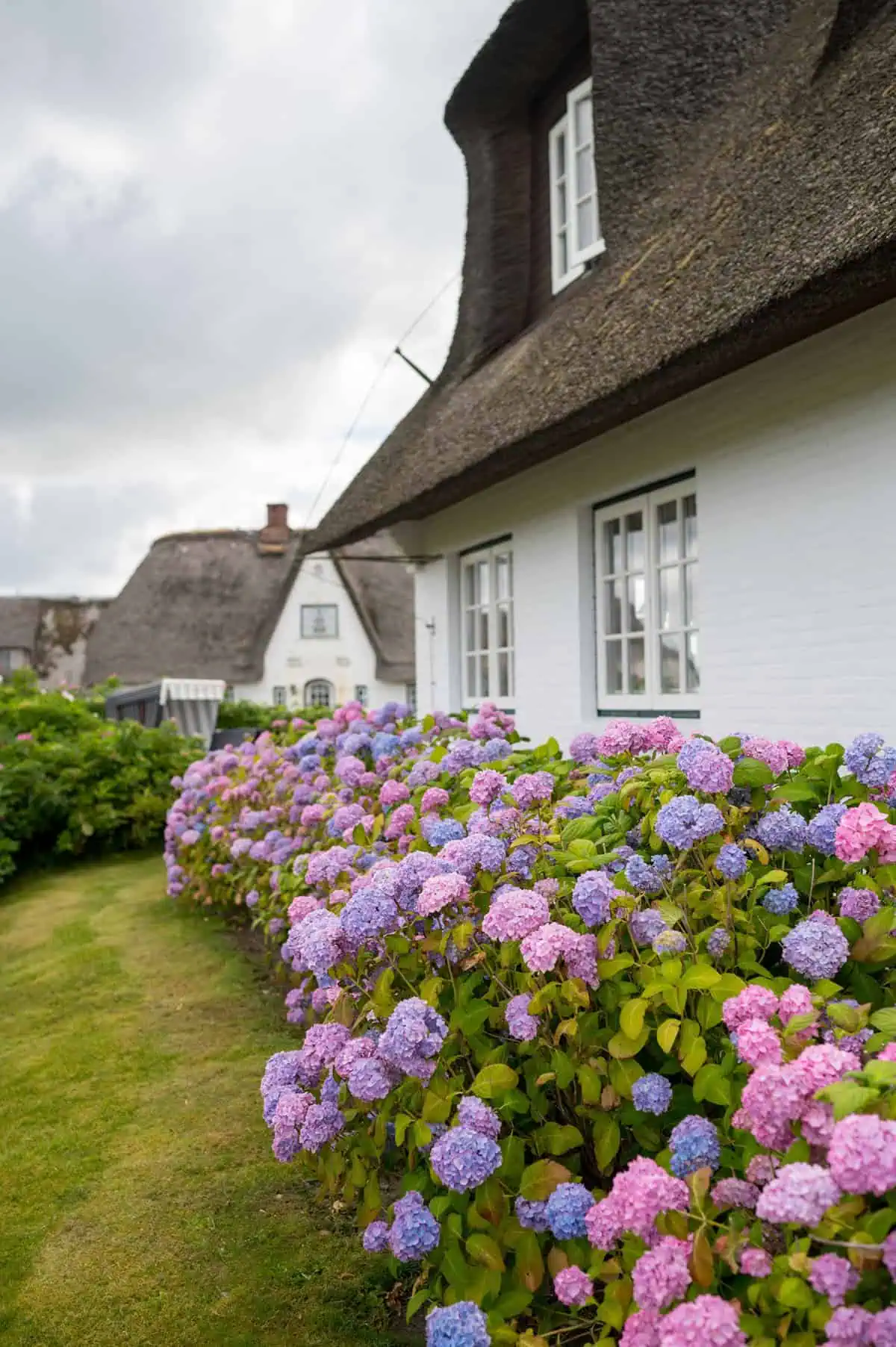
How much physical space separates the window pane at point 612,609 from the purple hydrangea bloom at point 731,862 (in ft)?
16.0

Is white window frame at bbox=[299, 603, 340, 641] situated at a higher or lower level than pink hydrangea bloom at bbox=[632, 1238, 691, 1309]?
higher

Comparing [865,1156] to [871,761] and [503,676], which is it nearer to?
[871,761]

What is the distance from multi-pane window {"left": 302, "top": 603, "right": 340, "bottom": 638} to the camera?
3030 centimetres

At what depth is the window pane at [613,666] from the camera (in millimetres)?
6863

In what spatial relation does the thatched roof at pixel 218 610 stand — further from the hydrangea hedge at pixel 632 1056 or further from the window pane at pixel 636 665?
the hydrangea hedge at pixel 632 1056

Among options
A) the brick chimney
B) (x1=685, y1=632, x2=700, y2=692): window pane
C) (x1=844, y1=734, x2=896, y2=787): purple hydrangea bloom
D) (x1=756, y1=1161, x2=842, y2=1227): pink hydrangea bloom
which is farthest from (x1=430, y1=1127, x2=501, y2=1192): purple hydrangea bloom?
the brick chimney

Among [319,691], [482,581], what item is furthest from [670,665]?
[319,691]

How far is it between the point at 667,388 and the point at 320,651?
84.0ft

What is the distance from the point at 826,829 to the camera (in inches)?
82.7

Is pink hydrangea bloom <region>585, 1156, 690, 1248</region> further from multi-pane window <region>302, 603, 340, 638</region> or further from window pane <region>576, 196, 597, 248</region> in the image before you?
multi-pane window <region>302, 603, 340, 638</region>

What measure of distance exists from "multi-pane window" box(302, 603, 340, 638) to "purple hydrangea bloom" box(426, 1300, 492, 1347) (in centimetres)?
2900

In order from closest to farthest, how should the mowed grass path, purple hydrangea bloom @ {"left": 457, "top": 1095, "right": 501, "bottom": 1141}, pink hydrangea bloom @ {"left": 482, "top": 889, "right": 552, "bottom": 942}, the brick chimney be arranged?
purple hydrangea bloom @ {"left": 457, "top": 1095, "right": 501, "bottom": 1141} < pink hydrangea bloom @ {"left": 482, "top": 889, "right": 552, "bottom": 942} < the mowed grass path < the brick chimney

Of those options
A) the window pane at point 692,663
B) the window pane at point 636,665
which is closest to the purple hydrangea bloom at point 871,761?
the window pane at point 692,663

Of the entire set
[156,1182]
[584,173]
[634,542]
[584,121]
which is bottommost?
[156,1182]
